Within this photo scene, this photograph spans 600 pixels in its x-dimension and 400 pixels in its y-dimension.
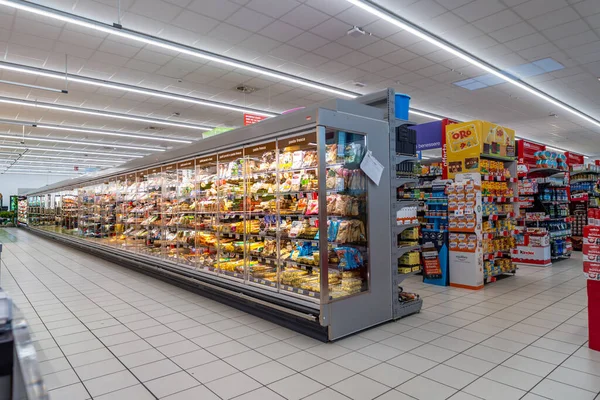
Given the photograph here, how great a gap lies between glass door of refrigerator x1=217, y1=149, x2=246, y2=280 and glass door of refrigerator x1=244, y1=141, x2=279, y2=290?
161 millimetres

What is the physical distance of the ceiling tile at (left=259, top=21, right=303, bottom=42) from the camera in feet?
23.6

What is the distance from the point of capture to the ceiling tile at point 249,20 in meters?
6.68

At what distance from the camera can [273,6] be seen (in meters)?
6.45

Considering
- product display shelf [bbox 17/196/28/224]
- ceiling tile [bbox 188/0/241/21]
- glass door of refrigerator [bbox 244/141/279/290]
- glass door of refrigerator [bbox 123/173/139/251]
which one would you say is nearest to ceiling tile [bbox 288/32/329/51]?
ceiling tile [bbox 188/0/241/21]

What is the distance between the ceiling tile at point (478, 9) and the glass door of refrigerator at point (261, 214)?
4.67 m

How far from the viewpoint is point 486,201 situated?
258 inches

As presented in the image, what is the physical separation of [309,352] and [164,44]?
6.43 meters

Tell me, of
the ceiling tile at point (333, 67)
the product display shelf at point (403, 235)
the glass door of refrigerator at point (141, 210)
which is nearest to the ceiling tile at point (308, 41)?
the ceiling tile at point (333, 67)

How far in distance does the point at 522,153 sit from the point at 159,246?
9.07 metres

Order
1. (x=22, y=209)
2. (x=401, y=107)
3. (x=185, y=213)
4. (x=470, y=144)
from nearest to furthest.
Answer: (x=401, y=107) < (x=470, y=144) < (x=185, y=213) < (x=22, y=209)

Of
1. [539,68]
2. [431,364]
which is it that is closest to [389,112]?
[431,364]

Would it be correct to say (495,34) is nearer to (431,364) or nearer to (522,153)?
(522,153)

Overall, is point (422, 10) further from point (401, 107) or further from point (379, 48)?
point (401, 107)

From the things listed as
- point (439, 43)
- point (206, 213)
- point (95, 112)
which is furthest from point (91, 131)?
point (439, 43)
